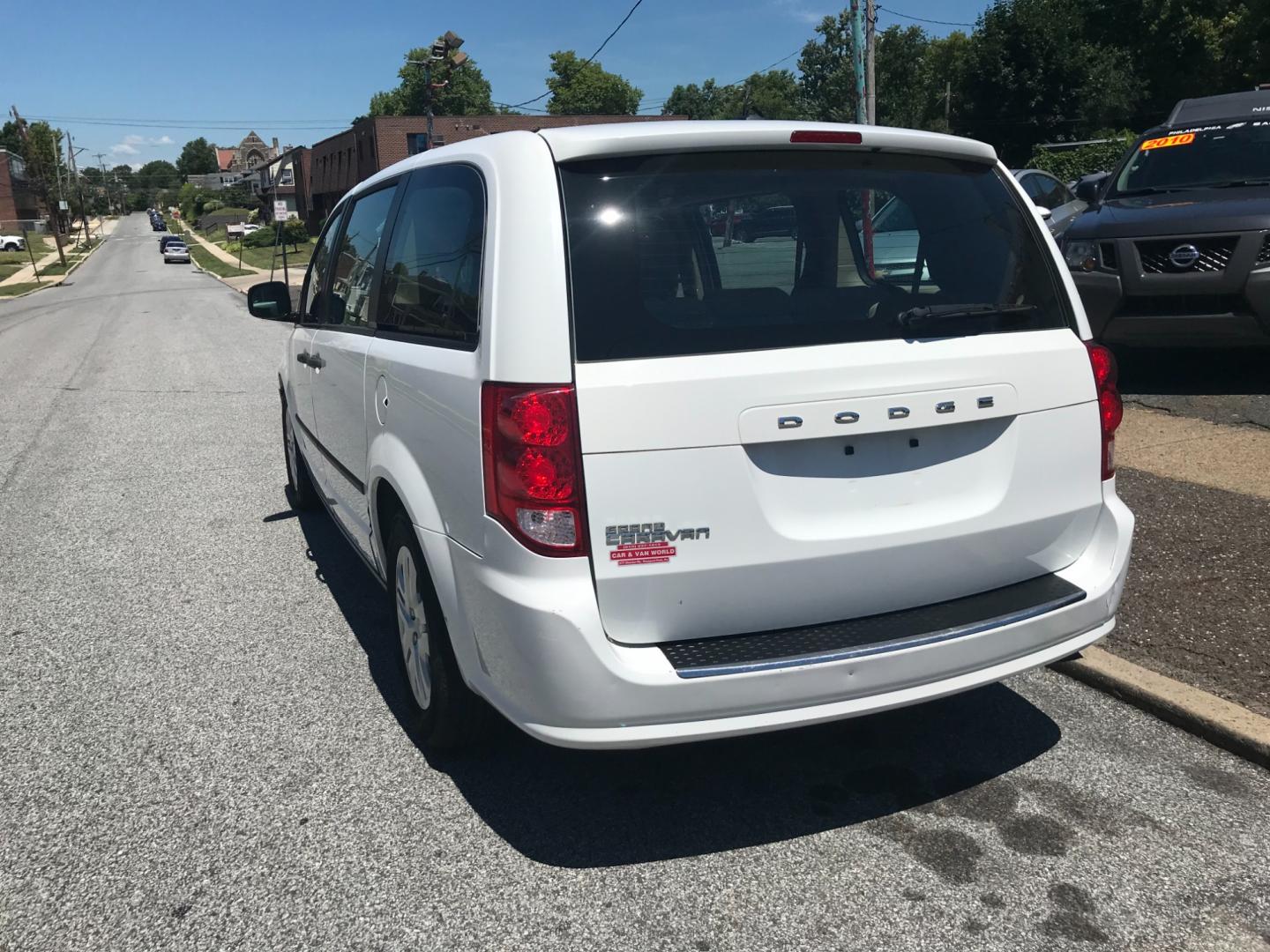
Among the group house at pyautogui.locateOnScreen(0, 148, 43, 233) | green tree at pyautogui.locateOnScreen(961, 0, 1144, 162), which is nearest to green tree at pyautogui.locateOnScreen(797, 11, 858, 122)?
green tree at pyautogui.locateOnScreen(961, 0, 1144, 162)

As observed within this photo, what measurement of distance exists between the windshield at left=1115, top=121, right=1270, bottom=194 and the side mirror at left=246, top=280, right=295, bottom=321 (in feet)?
22.3

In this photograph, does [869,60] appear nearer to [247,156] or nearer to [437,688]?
[437,688]

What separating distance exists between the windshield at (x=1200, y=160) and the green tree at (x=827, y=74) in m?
80.5

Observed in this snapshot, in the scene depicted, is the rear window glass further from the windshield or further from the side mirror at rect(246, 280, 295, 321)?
the windshield

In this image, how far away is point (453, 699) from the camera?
3.29m

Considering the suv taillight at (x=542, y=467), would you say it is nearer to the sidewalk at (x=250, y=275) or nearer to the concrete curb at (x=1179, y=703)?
the concrete curb at (x=1179, y=703)

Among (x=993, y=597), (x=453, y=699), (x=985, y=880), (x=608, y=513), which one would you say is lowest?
(x=985, y=880)

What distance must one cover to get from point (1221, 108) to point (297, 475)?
8.35 meters

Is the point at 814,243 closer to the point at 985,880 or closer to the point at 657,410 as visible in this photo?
the point at 657,410

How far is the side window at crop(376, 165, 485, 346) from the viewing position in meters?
3.03

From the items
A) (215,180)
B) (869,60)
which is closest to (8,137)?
(215,180)

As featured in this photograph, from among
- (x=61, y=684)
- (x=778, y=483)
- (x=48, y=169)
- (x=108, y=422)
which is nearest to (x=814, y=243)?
(x=778, y=483)

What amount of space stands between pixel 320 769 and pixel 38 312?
105ft

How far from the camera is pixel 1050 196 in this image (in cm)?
1341
